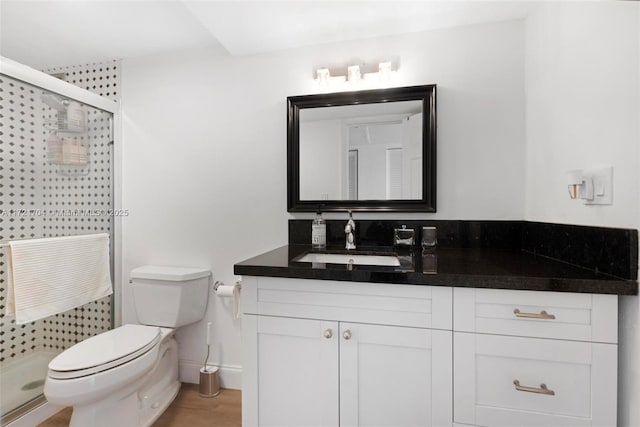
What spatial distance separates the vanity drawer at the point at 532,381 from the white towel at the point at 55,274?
6.73 ft

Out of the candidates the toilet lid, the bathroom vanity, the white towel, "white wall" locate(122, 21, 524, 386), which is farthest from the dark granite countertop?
the white towel

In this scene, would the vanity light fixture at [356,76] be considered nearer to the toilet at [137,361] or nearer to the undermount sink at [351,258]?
the undermount sink at [351,258]

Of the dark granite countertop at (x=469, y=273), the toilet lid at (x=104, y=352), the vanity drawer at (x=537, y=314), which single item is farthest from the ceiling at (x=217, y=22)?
the toilet lid at (x=104, y=352)

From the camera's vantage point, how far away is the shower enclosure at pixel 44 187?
1.62 meters

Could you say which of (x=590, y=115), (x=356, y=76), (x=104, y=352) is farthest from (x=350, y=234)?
(x=104, y=352)

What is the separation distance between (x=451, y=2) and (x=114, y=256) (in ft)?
8.50

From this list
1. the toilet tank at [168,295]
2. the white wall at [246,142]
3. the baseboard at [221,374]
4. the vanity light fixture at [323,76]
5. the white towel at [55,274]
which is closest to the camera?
the white towel at [55,274]

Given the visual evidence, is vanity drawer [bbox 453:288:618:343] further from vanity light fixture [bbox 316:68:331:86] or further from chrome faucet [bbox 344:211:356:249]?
vanity light fixture [bbox 316:68:331:86]

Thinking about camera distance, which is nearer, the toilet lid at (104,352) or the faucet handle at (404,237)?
the toilet lid at (104,352)

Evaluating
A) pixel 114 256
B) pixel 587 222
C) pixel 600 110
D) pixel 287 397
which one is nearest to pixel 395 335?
pixel 287 397

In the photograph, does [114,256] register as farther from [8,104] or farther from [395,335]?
[395,335]

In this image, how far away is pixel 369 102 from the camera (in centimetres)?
185

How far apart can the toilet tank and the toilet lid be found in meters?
0.18

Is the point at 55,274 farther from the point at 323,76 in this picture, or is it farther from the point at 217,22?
the point at 323,76
